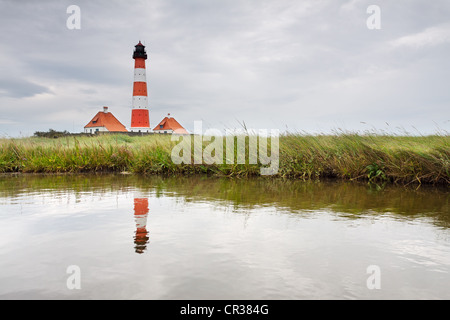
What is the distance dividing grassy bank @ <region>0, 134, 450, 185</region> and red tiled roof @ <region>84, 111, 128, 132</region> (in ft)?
135

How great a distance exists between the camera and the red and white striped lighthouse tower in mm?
41969

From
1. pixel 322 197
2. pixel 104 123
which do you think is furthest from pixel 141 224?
pixel 104 123

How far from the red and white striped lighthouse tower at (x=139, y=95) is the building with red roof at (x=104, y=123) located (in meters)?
13.7

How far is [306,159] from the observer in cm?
1123

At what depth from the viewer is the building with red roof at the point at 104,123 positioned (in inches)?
2183

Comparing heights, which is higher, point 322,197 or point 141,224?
point 322,197

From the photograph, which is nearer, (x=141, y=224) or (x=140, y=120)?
(x=141, y=224)

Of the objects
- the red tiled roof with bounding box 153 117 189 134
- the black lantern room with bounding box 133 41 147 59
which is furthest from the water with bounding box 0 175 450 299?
the red tiled roof with bounding box 153 117 189 134

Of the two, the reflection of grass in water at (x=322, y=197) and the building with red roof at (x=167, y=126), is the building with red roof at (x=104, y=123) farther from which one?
the reflection of grass in water at (x=322, y=197)

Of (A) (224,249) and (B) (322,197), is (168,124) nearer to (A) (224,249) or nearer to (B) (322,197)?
(B) (322,197)

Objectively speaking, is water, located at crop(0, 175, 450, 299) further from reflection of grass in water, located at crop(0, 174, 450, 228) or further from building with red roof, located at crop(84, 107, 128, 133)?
building with red roof, located at crop(84, 107, 128, 133)

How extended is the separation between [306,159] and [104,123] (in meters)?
49.8
